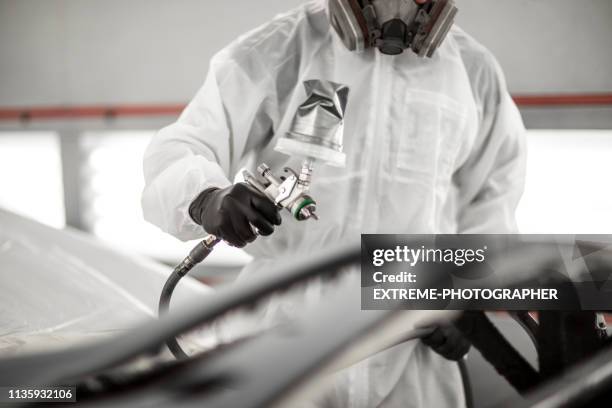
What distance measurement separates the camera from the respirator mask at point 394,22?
28.4 inches

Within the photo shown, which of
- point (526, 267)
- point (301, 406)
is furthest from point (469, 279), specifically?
point (301, 406)

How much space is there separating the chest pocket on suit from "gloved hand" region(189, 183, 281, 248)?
0.21 meters

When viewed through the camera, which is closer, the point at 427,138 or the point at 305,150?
the point at 305,150

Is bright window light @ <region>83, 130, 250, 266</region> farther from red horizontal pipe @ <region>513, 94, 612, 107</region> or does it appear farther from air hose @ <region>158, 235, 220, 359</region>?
red horizontal pipe @ <region>513, 94, 612, 107</region>

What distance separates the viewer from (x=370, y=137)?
0.75 metres

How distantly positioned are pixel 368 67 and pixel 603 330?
0.49m

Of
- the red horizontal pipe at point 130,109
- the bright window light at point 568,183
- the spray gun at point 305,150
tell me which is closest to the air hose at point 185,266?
the spray gun at point 305,150

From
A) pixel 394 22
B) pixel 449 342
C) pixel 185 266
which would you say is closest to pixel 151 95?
pixel 185 266

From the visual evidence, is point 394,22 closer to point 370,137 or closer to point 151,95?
point 370,137

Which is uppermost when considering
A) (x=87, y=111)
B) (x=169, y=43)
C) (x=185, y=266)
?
(x=169, y=43)

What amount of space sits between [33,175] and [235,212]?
0.41 metres

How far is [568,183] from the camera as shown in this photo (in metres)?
0.77

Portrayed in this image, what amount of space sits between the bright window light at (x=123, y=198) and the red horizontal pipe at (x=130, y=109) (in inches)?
1.3

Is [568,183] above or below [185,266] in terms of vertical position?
above
